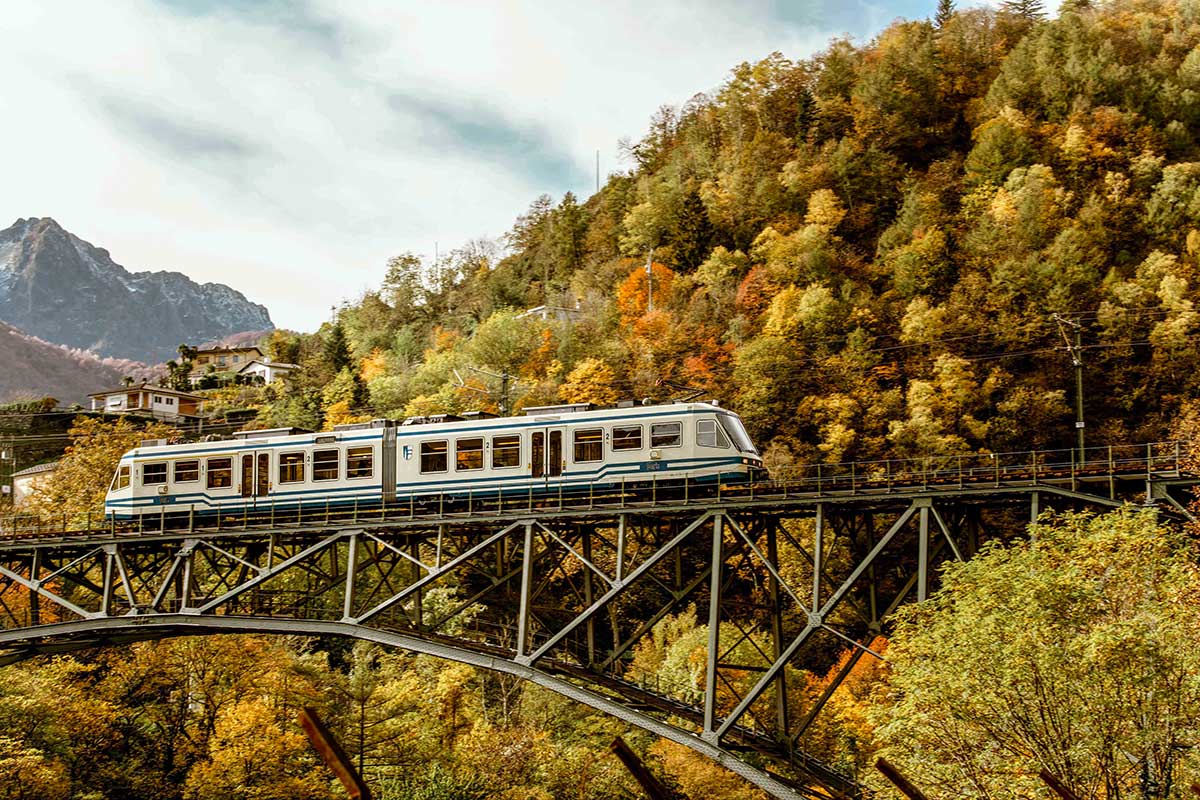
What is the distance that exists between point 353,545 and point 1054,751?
17778 mm

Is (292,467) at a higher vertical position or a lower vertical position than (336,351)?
lower

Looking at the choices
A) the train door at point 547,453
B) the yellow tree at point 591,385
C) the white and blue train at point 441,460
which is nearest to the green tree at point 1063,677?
the white and blue train at point 441,460

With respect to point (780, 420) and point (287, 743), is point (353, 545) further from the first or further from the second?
point (780, 420)

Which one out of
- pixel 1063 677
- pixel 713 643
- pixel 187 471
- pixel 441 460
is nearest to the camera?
pixel 1063 677

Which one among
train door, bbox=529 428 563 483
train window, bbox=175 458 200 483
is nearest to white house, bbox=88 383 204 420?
train window, bbox=175 458 200 483

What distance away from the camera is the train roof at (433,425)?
29.1 meters

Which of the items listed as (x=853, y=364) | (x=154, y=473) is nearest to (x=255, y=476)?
(x=154, y=473)

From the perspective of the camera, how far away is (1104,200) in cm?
6362

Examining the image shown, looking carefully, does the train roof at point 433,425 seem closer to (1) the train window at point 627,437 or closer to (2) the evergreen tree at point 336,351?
(1) the train window at point 627,437

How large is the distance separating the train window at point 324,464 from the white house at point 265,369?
7386 centimetres

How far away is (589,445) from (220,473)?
12.0 m

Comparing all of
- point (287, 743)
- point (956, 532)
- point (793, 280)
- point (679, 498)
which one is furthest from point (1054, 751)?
point (793, 280)

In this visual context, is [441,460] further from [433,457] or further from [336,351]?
[336,351]

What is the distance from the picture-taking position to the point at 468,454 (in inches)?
1193
